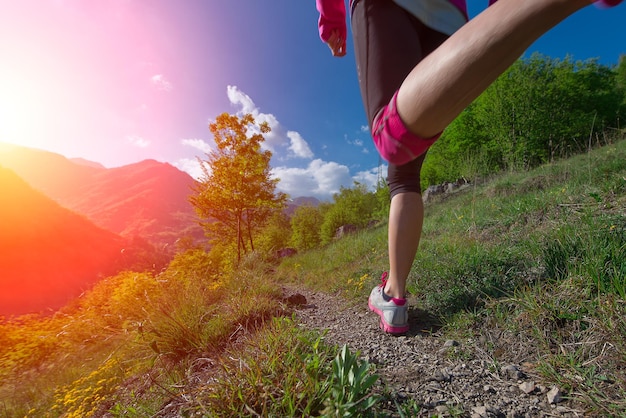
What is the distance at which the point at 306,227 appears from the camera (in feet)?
77.2

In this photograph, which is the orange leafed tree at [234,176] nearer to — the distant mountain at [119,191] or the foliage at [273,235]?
the foliage at [273,235]

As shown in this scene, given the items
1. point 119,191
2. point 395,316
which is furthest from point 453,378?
point 119,191

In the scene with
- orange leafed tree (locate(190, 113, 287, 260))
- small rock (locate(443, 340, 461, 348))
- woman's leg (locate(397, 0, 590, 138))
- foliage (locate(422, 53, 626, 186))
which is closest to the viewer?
woman's leg (locate(397, 0, 590, 138))

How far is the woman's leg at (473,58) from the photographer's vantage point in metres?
0.39

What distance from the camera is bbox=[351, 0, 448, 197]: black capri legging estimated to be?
2.91ft

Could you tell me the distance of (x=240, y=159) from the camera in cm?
1118

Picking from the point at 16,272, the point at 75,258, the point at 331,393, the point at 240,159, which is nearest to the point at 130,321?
the point at 331,393

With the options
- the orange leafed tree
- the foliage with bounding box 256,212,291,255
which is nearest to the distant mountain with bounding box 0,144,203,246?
the foliage with bounding box 256,212,291,255

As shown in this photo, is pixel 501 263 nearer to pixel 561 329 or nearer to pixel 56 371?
pixel 561 329

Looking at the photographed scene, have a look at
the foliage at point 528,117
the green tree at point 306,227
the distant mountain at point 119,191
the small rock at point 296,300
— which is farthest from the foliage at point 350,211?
the distant mountain at point 119,191

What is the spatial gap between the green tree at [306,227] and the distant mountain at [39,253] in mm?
16873

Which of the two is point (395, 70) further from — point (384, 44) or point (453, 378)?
point (453, 378)

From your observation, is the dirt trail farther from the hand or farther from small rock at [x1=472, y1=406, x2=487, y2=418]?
the hand

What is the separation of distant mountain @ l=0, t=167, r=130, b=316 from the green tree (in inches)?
664
